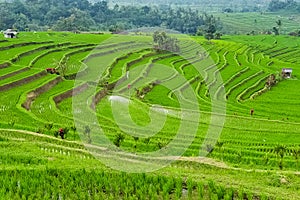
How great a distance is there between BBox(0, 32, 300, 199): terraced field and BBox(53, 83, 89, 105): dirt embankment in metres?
0.07

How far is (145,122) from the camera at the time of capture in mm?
23172

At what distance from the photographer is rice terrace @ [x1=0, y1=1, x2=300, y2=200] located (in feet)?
39.0

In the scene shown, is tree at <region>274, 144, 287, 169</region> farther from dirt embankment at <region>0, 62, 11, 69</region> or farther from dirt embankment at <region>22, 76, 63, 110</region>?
dirt embankment at <region>0, 62, 11, 69</region>

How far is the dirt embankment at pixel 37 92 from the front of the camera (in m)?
25.7

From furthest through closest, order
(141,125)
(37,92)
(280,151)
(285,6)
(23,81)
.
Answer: (285,6)
(23,81)
(37,92)
(141,125)
(280,151)

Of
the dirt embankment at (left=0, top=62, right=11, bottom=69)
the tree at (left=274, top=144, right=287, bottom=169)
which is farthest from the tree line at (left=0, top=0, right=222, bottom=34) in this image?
the tree at (left=274, top=144, right=287, bottom=169)

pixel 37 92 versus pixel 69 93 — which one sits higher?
pixel 37 92

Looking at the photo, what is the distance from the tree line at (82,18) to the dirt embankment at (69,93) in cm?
5456

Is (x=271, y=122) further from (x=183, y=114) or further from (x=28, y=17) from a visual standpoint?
(x=28, y=17)

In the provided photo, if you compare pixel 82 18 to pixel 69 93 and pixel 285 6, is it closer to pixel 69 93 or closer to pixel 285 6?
pixel 69 93

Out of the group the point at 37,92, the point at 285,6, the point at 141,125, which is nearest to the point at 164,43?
the point at 37,92

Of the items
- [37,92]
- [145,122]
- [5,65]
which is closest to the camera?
[145,122]

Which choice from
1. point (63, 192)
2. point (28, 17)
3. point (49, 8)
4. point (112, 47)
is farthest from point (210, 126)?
point (49, 8)

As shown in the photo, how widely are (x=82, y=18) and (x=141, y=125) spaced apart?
251ft
